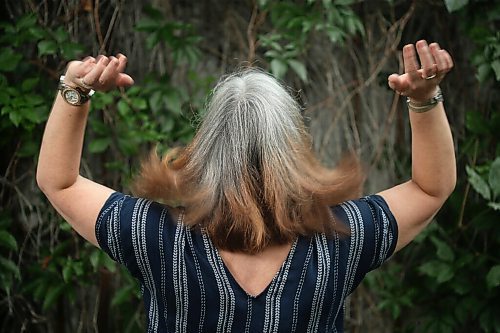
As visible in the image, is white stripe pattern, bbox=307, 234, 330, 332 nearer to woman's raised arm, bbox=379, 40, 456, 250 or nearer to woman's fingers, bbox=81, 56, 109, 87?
woman's raised arm, bbox=379, 40, 456, 250

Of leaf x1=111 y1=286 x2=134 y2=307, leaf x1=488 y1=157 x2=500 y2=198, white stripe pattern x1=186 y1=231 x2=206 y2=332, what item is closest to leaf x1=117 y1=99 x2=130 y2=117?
leaf x1=111 y1=286 x2=134 y2=307

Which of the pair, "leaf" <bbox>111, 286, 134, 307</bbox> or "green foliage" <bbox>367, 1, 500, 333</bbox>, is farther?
"leaf" <bbox>111, 286, 134, 307</bbox>

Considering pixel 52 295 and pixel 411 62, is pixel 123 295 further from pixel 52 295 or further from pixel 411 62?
pixel 411 62

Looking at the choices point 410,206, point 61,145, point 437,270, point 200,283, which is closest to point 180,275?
point 200,283

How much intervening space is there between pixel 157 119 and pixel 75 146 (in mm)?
1301

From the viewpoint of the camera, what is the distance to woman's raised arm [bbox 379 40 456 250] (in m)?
1.41

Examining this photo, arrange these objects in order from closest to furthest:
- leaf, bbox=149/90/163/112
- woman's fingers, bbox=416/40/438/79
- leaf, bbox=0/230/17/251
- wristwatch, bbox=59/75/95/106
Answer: woman's fingers, bbox=416/40/438/79, wristwatch, bbox=59/75/95/106, leaf, bbox=0/230/17/251, leaf, bbox=149/90/163/112

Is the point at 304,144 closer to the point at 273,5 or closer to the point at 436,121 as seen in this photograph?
the point at 436,121

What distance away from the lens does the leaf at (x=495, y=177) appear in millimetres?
2557

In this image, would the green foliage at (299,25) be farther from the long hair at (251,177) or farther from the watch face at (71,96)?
the watch face at (71,96)

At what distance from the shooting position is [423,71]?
4.63 feet

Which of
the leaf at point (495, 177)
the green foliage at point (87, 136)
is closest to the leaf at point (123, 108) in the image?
the green foliage at point (87, 136)

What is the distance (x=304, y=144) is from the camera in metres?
1.56

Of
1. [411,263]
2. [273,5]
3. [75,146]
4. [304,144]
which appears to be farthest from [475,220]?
[75,146]
